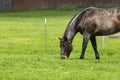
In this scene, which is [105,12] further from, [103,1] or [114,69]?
[103,1]

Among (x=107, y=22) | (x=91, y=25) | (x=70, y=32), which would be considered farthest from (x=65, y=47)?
(x=107, y=22)

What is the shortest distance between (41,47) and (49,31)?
29.8 ft

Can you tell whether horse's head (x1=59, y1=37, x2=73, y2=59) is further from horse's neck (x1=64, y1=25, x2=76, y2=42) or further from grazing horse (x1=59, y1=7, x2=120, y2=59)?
horse's neck (x1=64, y1=25, x2=76, y2=42)

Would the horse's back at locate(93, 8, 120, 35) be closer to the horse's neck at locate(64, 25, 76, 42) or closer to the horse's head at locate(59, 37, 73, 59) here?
the horse's neck at locate(64, 25, 76, 42)

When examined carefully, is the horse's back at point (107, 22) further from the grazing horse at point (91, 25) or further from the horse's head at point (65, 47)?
the horse's head at point (65, 47)

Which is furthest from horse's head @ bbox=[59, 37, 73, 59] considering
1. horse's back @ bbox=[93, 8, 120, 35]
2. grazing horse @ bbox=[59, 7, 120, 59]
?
horse's back @ bbox=[93, 8, 120, 35]

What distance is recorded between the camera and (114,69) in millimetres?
13820

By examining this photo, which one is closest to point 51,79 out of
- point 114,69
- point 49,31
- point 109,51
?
point 114,69

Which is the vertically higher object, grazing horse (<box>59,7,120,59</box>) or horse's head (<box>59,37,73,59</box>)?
grazing horse (<box>59,7,120,59</box>)

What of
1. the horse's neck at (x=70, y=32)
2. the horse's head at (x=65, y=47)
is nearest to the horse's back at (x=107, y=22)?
the horse's neck at (x=70, y=32)

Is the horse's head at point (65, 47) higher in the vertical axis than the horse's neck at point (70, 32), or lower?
lower

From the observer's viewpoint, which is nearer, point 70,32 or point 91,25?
point 91,25

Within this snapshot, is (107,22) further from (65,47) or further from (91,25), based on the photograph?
(65,47)

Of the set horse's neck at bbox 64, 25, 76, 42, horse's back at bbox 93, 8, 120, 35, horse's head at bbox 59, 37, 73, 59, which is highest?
horse's back at bbox 93, 8, 120, 35
